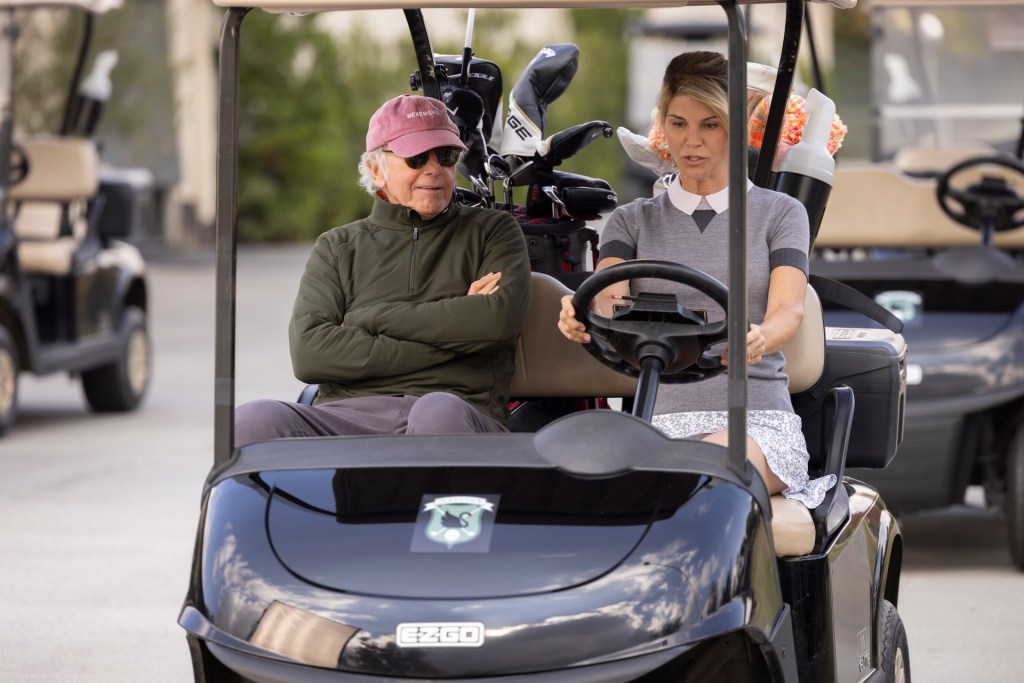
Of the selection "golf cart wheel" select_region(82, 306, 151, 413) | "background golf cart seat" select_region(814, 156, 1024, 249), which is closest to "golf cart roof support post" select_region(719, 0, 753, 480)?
"background golf cart seat" select_region(814, 156, 1024, 249)

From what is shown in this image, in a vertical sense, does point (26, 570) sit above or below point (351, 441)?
below

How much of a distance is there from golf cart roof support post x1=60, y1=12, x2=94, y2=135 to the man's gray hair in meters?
6.26

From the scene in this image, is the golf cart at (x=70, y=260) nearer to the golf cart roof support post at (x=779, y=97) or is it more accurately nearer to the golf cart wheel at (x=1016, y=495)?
the golf cart wheel at (x=1016, y=495)

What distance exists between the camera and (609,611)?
9.05 feet

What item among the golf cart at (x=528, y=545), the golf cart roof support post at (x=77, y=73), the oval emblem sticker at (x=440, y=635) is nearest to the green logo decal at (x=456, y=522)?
the golf cart at (x=528, y=545)

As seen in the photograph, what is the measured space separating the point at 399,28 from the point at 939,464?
22142mm

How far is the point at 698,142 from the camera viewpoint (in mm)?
3844

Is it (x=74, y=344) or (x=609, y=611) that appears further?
(x=74, y=344)

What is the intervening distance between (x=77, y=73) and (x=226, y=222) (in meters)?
7.38

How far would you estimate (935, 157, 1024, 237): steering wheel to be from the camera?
21.5ft

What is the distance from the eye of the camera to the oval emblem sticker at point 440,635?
2.74 meters

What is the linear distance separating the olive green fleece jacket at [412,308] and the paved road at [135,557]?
1.39 m

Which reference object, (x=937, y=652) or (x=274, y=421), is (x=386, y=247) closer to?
(x=274, y=421)

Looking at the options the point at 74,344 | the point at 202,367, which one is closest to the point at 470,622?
the point at 74,344
